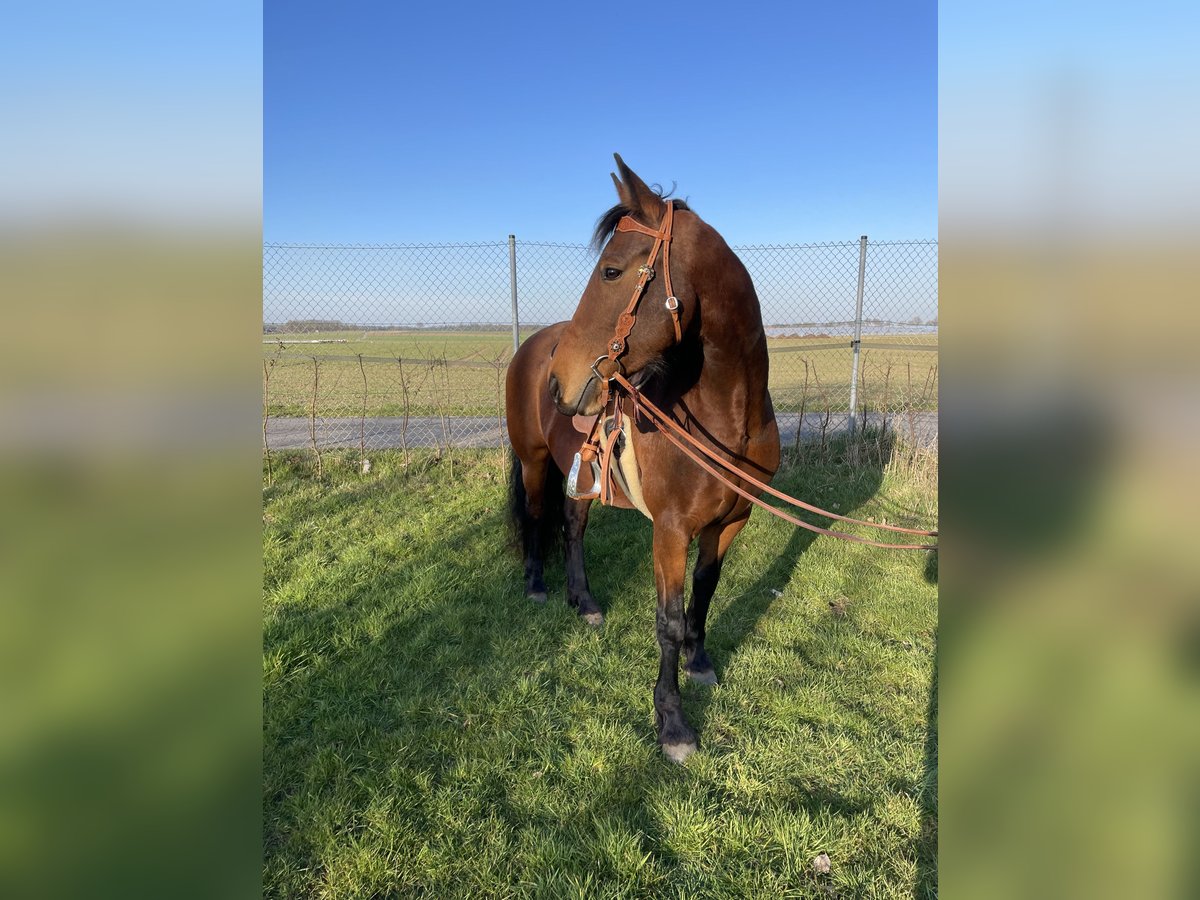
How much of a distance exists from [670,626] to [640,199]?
193 centimetres

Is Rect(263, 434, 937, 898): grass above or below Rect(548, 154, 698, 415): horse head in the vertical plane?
below

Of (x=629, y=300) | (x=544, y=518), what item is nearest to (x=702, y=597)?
(x=544, y=518)

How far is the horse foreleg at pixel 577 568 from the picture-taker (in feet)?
13.1

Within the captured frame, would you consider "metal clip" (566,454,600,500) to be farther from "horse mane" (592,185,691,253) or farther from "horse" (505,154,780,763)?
"horse mane" (592,185,691,253)

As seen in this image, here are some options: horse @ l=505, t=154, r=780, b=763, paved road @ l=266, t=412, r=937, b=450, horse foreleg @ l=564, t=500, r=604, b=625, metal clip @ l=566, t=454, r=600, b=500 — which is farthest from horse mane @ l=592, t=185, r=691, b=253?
paved road @ l=266, t=412, r=937, b=450

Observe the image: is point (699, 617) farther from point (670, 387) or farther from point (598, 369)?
point (598, 369)

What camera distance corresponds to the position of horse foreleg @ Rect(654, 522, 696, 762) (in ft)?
9.03

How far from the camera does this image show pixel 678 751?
2.67 m

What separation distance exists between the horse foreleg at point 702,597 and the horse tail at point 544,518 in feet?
4.76
